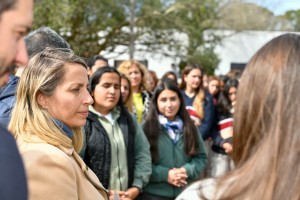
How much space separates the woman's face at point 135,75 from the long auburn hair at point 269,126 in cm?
561

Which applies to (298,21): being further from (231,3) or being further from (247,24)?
(231,3)

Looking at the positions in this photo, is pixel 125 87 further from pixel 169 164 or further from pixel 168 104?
pixel 169 164

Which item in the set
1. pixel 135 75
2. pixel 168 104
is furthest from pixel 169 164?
pixel 135 75

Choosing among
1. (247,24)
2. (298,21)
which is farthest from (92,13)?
(298,21)

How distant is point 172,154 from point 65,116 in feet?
8.55

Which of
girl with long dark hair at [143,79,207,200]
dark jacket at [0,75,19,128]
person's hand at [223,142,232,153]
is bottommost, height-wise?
person's hand at [223,142,232,153]

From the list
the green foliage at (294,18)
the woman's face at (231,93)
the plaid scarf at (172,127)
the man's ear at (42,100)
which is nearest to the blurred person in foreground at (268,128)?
the man's ear at (42,100)

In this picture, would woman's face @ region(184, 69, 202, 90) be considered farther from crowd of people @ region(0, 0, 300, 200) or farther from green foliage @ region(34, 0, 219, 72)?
green foliage @ region(34, 0, 219, 72)

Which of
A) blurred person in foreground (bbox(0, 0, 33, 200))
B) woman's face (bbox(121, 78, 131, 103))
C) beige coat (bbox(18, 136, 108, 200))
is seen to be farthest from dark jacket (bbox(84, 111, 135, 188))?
blurred person in foreground (bbox(0, 0, 33, 200))

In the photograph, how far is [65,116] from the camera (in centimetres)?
302

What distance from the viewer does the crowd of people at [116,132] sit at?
173cm

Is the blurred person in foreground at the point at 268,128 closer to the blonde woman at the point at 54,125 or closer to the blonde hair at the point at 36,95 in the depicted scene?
the blonde woman at the point at 54,125

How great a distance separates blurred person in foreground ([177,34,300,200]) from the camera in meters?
1.74

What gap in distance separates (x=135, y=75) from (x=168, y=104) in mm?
1820
